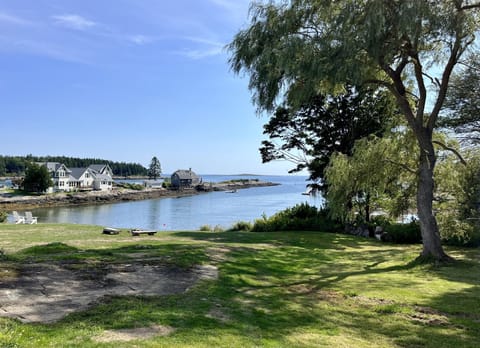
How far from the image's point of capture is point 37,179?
2530 inches

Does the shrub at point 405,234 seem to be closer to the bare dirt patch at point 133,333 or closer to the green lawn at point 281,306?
the green lawn at point 281,306

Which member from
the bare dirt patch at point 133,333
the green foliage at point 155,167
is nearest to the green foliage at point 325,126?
the bare dirt patch at point 133,333

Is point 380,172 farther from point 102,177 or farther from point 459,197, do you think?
point 102,177

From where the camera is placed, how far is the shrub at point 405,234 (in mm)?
15547

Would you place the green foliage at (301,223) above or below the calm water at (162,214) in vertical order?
above

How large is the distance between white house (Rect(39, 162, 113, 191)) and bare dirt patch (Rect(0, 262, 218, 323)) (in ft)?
237

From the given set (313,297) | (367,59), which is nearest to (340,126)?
(367,59)

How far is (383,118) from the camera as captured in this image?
62.4 feet

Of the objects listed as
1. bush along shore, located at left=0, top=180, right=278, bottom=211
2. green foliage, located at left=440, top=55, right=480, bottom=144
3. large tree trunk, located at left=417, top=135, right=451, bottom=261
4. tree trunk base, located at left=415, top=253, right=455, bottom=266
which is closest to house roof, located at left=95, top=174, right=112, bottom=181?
bush along shore, located at left=0, top=180, right=278, bottom=211

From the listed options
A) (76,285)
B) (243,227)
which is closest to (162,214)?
(243,227)

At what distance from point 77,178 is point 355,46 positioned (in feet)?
260

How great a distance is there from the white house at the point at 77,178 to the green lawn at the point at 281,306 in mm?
69916

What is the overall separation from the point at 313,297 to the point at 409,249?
8.78 m

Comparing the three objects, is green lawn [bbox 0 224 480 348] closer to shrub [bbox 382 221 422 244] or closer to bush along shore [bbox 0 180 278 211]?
shrub [bbox 382 221 422 244]
